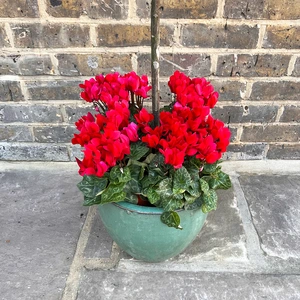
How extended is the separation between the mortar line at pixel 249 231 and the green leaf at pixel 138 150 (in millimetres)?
564

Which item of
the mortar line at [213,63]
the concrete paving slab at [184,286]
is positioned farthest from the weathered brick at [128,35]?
the concrete paving slab at [184,286]

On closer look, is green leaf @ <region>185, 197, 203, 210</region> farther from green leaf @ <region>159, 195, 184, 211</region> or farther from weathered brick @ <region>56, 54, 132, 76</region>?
weathered brick @ <region>56, 54, 132, 76</region>

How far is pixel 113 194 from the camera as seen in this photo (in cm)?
92

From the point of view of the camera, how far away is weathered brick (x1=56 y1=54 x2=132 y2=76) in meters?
1.34

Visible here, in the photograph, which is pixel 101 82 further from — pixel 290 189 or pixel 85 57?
pixel 290 189

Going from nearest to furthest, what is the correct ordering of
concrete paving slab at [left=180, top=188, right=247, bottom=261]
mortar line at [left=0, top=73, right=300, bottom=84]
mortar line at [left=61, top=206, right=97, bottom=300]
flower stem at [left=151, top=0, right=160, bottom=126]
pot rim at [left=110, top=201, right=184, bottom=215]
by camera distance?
flower stem at [left=151, top=0, right=160, bottom=126]
pot rim at [left=110, top=201, right=184, bottom=215]
mortar line at [left=61, top=206, right=97, bottom=300]
concrete paving slab at [left=180, top=188, right=247, bottom=261]
mortar line at [left=0, top=73, right=300, bottom=84]

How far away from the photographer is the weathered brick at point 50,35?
1.29 m

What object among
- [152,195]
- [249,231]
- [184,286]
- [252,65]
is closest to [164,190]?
[152,195]

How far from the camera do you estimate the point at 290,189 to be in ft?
4.82

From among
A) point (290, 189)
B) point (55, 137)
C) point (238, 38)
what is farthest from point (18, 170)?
point (290, 189)

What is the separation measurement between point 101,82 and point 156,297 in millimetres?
672

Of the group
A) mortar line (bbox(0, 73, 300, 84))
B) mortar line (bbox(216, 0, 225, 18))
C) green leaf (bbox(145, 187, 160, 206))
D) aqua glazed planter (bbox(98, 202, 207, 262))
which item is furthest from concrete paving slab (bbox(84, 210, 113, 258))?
mortar line (bbox(216, 0, 225, 18))

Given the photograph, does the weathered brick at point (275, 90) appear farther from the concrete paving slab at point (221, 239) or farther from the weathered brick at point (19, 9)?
the weathered brick at point (19, 9)

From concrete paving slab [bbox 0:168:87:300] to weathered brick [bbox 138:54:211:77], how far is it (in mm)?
593
